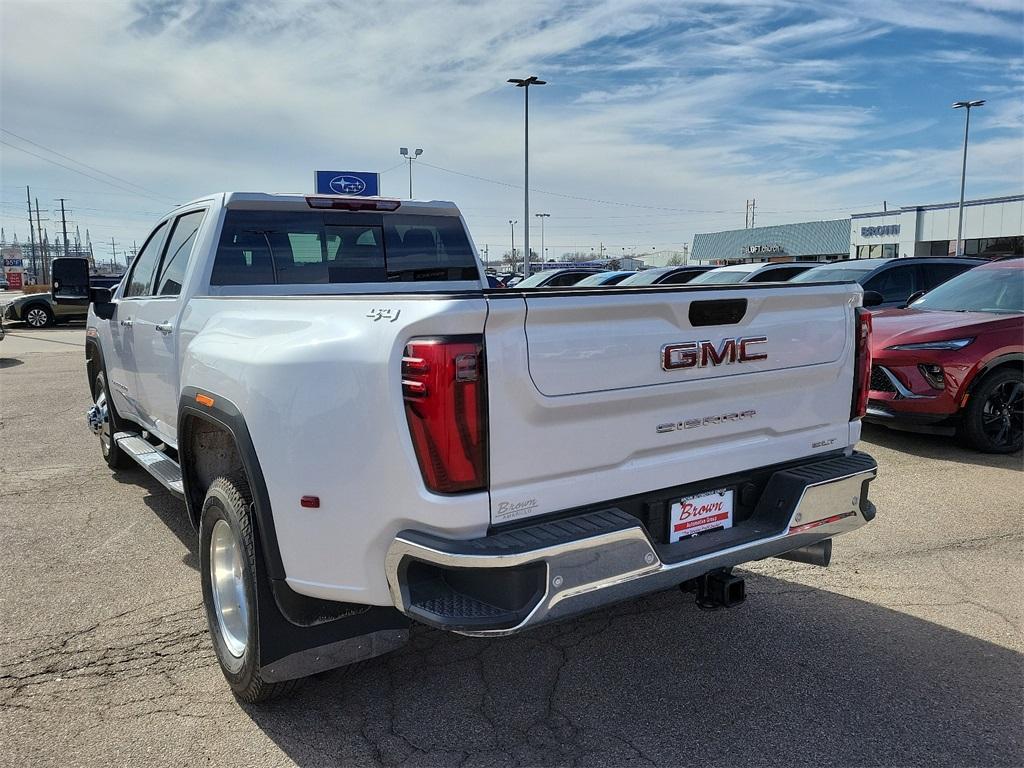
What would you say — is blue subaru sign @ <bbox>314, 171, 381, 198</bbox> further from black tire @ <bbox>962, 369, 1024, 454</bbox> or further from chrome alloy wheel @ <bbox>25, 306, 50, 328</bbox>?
black tire @ <bbox>962, 369, 1024, 454</bbox>

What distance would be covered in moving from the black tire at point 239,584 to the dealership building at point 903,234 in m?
37.8

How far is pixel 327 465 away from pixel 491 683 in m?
1.32

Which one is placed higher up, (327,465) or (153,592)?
(327,465)

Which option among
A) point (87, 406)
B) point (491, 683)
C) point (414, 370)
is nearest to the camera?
point (414, 370)

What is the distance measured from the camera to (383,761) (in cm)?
274

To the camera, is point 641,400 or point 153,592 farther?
point 153,592

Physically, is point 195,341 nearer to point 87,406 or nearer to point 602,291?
point 602,291

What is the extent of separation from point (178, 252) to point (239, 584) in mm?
2536

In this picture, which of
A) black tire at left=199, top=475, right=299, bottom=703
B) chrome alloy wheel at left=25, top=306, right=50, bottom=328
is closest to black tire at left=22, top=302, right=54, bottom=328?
chrome alloy wheel at left=25, top=306, right=50, bottom=328

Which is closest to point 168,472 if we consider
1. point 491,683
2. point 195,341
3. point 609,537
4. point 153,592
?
point 153,592

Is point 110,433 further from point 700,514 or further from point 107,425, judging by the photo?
point 700,514

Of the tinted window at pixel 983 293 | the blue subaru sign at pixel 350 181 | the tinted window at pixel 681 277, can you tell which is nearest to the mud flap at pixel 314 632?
the tinted window at pixel 983 293

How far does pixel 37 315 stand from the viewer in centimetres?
2555

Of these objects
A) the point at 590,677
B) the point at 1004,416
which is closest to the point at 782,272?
the point at 1004,416
